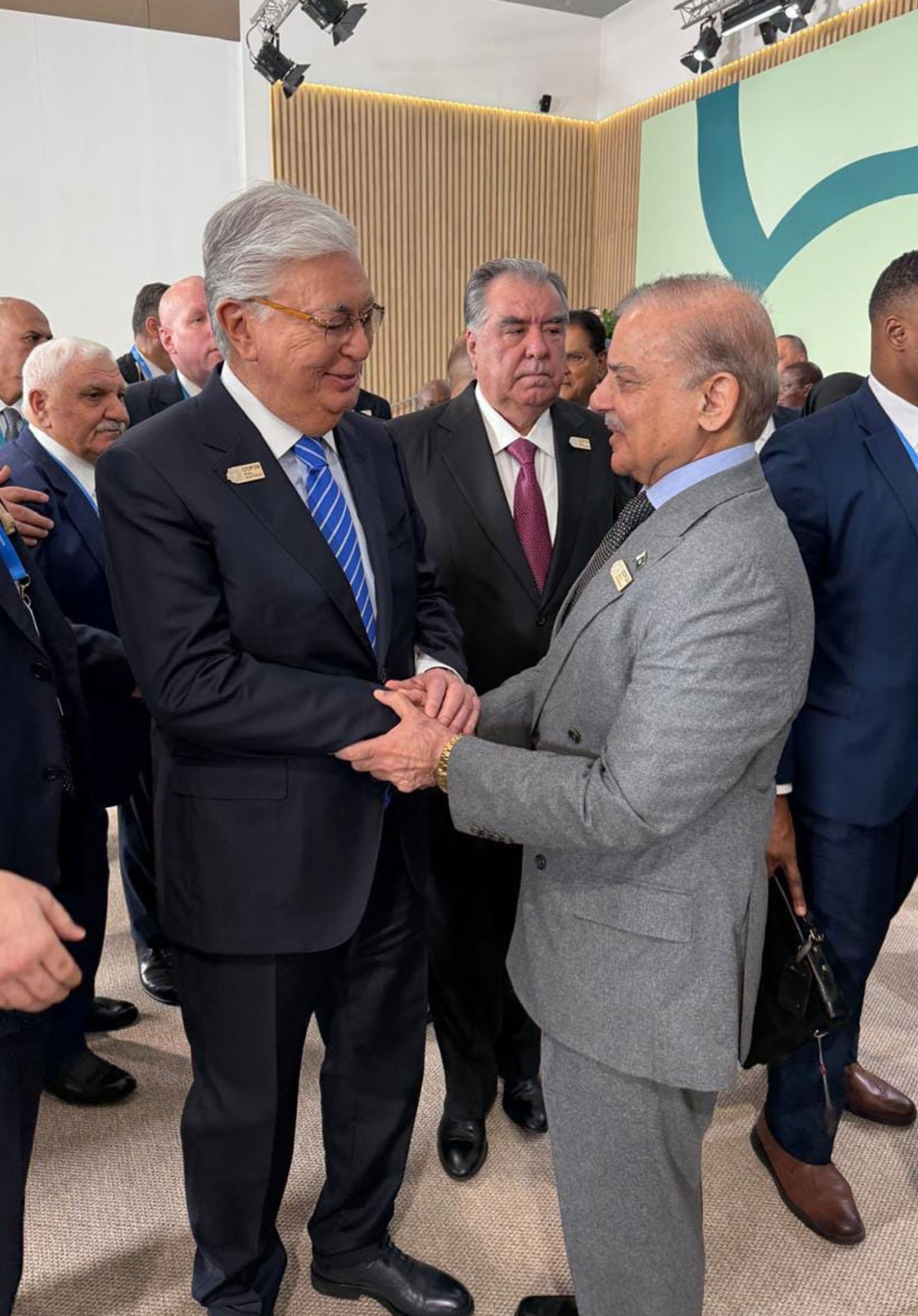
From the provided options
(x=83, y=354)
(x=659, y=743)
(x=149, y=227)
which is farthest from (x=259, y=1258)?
(x=149, y=227)

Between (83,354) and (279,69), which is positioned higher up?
(279,69)

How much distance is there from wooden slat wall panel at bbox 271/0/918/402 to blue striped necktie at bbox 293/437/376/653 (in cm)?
823

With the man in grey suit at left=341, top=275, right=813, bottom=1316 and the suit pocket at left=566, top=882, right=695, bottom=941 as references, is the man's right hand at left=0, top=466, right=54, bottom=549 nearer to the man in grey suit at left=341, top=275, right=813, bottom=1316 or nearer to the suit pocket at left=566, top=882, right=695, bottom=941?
the man in grey suit at left=341, top=275, right=813, bottom=1316

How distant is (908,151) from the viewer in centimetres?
675

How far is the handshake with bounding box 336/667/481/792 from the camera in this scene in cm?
155

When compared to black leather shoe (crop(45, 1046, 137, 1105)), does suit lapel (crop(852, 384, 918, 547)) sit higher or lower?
higher

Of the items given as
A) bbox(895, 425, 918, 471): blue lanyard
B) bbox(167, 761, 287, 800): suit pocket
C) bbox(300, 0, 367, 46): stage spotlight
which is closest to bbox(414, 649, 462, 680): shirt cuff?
bbox(167, 761, 287, 800): suit pocket

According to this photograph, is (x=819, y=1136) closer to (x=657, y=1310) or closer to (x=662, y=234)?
(x=657, y=1310)

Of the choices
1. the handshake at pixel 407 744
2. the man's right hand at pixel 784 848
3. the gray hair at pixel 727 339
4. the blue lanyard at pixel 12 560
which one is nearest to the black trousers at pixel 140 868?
the blue lanyard at pixel 12 560

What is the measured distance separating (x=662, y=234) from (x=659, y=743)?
9.24 m

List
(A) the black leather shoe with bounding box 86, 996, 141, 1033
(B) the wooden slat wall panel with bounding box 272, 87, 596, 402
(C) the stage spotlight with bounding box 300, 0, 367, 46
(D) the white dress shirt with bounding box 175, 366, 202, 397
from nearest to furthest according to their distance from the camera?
(A) the black leather shoe with bounding box 86, 996, 141, 1033
(D) the white dress shirt with bounding box 175, 366, 202, 397
(C) the stage spotlight with bounding box 300, 0, 367, 46
(B) the wooden slat wall panel with bounding box 272, 87, 596, 402

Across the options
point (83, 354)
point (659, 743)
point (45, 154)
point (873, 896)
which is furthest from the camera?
point (45, 154)

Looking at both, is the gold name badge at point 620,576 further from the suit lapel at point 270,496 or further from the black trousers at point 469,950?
the black trousers at point 469,950

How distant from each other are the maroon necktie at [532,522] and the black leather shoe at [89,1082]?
165 centimetres
